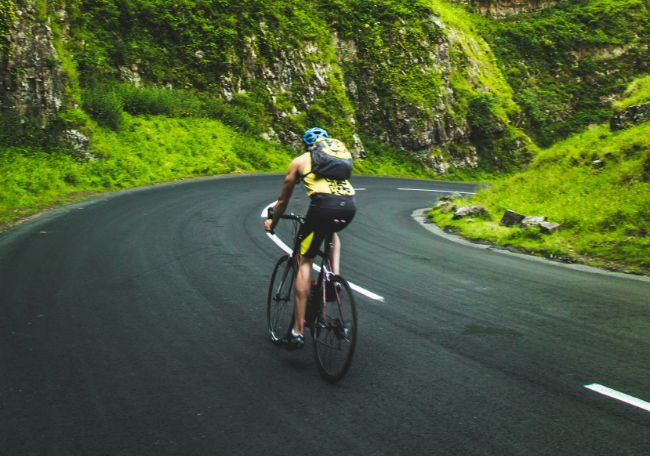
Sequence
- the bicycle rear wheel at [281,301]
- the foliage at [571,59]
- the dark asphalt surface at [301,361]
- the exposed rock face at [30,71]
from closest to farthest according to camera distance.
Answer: the dark asphalt surface at [301,361] < the bicycle rear wheel at [281,301] < the exposed rock face at [30,71] < the foliage at [571,59]

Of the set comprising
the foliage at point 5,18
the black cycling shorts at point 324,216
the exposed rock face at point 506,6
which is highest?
the exposed rock face at point 506,6

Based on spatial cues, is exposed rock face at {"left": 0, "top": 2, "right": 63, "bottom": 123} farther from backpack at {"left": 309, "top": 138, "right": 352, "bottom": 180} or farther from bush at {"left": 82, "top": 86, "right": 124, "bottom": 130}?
backpack at {"left": 309, "top": 138, "right": 352, "bottom": 180}

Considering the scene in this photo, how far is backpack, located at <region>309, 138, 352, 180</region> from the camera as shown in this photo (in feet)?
15.0

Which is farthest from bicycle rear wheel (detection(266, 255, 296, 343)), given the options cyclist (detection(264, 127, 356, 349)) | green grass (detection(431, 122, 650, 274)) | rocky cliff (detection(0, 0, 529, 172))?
rocky cliff (detection(0, 0, 529, 172))

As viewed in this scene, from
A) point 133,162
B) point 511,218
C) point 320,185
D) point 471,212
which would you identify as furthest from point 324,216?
point 133,162

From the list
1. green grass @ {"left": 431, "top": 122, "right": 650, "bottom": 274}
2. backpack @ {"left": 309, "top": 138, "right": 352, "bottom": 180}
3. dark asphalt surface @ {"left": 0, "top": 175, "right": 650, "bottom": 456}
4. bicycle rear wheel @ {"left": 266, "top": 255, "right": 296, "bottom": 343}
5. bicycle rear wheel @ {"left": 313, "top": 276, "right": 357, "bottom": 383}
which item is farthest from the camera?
green grass @ {"left": 431, "top": 122, "right": 650, "bottom": 274}

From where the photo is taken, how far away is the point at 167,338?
520cm

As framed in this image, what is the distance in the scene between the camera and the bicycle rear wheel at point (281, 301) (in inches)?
210

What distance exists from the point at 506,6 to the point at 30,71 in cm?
4423

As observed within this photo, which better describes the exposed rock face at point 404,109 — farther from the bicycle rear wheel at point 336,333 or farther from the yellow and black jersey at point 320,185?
the bicycle rear wheel at point 336,333

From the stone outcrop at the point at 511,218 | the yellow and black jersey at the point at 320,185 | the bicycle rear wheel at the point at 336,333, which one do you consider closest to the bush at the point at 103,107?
the stone outcrop at the point at 511,218

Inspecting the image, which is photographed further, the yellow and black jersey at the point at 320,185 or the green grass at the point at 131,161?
the green grass at the point at 131,161

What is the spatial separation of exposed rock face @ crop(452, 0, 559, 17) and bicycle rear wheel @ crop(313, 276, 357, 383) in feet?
164

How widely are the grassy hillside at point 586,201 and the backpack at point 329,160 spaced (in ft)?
22.1
